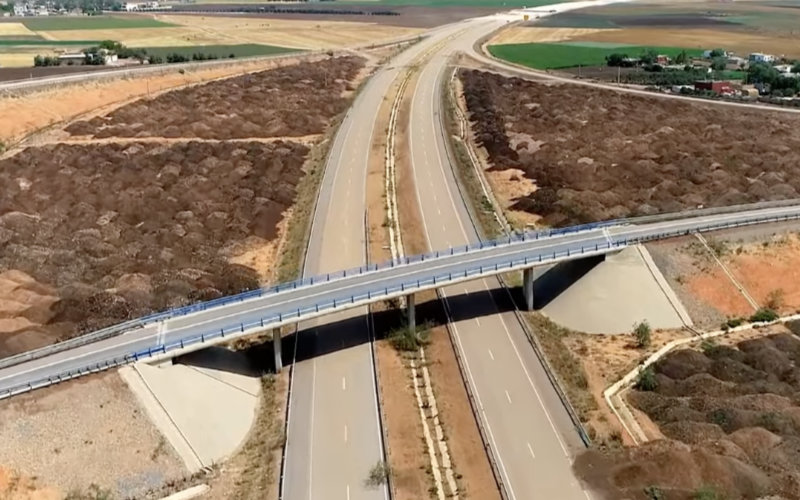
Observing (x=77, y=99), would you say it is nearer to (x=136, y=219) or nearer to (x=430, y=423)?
(x=136, y=219)

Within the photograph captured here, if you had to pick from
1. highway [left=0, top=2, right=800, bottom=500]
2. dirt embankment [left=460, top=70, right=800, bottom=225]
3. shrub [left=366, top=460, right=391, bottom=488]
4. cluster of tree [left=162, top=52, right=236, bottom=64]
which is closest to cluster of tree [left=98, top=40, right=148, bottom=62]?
cluster of tree [left=162, top=52, right=236, bottom=64]

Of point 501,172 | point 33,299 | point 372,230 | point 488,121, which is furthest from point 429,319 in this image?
point 488,121

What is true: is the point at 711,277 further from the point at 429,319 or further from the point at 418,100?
the point at 418,100

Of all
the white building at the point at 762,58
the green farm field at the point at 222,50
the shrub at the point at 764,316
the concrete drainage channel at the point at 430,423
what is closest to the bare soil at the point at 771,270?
the shrub at the point at 764,316

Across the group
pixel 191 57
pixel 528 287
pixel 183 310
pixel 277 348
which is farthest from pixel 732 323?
pixel 191 57

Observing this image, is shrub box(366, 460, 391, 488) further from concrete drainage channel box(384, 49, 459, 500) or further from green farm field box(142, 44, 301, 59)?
green farm field box(142, 44, 301, 59)

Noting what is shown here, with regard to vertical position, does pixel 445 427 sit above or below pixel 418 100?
below
